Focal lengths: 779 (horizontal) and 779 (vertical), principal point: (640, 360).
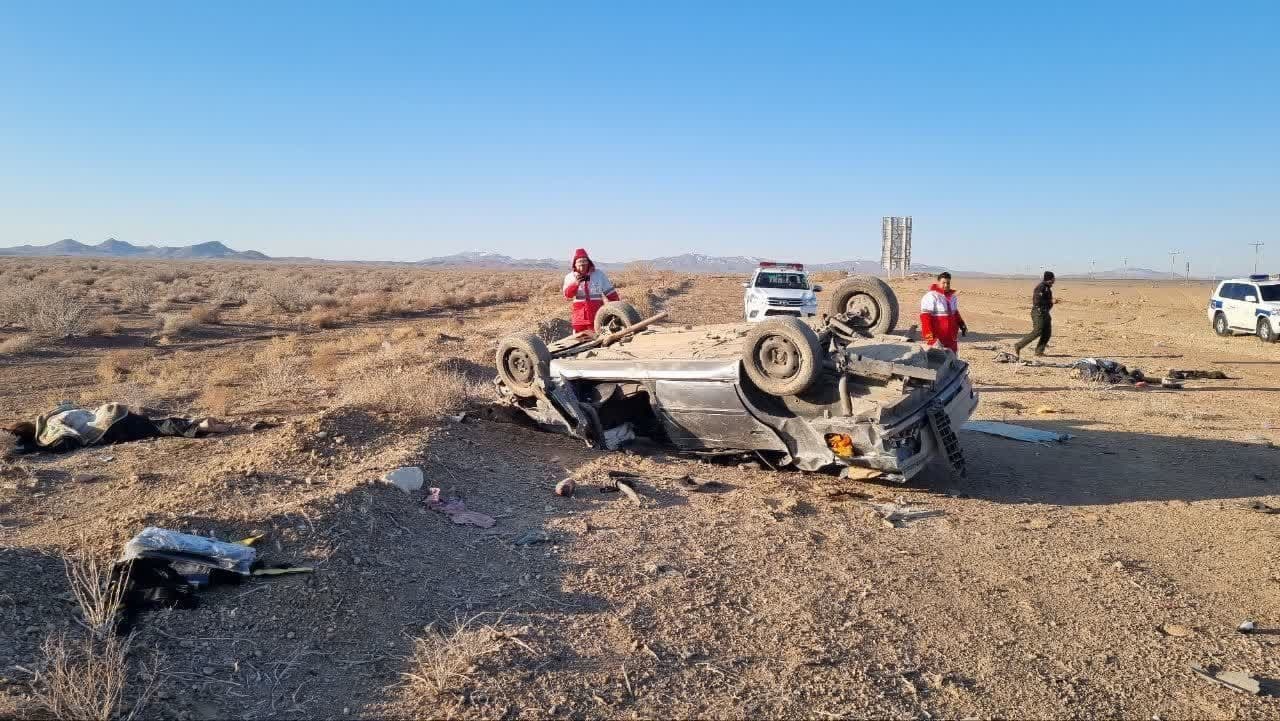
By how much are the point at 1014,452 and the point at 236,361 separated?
13788 mm

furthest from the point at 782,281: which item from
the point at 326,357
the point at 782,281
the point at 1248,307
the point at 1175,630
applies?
the point at 1175,630

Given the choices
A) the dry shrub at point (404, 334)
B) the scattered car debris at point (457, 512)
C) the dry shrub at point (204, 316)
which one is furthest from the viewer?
the dry shrub at point (204, 316)

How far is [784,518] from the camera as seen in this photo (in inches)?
222

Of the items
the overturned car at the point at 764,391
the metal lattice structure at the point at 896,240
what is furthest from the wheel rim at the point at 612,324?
the metal lattice structure at the point at 896,240

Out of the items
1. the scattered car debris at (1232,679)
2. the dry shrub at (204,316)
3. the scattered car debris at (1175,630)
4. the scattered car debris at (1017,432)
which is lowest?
the scattered car debris at (1175,630)

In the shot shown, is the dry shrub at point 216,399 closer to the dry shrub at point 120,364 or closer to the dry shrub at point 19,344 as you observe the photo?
the dry shrub at point 120,364

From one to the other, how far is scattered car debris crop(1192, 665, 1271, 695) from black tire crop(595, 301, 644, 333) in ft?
19.8

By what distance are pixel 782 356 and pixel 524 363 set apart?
2.63m

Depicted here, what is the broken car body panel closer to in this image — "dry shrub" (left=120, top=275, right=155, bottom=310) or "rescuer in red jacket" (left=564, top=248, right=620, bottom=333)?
"rescuer in red jacket" (left=564, top=248, right=620, bottom=333)

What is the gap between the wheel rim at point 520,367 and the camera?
7.37 meters

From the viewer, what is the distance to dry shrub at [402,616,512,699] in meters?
3.23

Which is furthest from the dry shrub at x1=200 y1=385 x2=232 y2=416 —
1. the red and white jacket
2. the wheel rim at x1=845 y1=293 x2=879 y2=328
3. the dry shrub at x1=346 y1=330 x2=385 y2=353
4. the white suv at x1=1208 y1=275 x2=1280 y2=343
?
the white suv at x1=1208 y1=275 x2=1280 y2=343

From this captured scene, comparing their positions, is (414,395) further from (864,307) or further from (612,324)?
(864,307)

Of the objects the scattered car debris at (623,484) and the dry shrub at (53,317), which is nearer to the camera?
the scattered car debris at (623,484)
